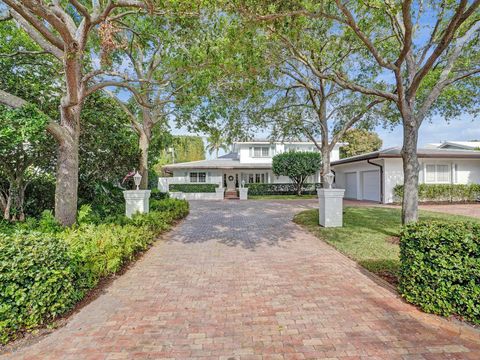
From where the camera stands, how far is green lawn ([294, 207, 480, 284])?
567cm

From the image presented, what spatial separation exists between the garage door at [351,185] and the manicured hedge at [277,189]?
9.78 ft

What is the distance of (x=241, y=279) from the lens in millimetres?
5066

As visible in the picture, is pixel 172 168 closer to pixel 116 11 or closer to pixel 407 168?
pixel 116 11

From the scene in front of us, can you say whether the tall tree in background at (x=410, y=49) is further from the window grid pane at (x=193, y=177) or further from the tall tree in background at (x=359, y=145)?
the tall tree in background at (x=359, y=145)

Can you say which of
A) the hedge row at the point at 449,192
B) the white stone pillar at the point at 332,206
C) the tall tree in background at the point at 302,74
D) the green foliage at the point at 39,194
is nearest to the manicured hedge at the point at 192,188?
the tall tree in background at the point at 302,74

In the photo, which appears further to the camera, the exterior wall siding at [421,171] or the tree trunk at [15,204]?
the exterior wall siding at [421,171]

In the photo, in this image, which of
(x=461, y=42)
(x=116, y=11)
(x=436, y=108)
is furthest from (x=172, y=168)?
(x=461, y=42)

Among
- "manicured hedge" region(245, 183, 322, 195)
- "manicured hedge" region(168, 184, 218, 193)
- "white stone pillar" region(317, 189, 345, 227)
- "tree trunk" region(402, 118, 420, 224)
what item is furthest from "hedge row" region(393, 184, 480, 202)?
"manicured hedge" region(168, 184, 218, 193)

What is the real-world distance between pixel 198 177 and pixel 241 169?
4.69 m

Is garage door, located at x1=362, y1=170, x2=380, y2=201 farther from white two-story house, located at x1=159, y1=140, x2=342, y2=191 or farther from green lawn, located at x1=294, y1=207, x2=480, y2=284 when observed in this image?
green lawn, located at x1=294, y1=207, x2=480, y2=284

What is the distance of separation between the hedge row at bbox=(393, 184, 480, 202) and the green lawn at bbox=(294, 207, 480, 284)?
907 cm

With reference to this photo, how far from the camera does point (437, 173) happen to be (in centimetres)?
1959

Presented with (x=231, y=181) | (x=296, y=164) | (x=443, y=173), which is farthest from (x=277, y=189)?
(x=443, y=173)

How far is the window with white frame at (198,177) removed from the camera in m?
27.9
